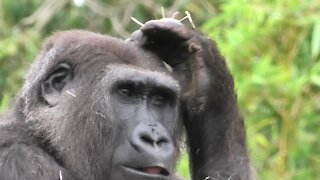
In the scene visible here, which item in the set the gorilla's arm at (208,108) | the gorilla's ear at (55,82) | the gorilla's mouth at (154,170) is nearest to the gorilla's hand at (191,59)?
the gorilla's arm at (208,108)

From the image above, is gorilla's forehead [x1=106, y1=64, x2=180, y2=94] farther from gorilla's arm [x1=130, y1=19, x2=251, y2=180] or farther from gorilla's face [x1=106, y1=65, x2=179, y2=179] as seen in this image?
gorilla's arm [x1=130, y1=19, x2=251, y2=180]

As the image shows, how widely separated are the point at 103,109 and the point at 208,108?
0.95 meters

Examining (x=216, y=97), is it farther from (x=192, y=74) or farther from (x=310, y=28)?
(x=310, y=28)

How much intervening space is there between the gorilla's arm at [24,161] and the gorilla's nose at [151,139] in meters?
0.45

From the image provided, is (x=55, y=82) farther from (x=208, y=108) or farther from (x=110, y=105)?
(x=208, y=108)

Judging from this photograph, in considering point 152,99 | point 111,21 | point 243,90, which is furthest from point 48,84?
point 111,21

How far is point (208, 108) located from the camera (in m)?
6.46

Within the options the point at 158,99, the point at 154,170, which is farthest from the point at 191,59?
the point at 154,170

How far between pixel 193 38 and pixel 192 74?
0.25 meters

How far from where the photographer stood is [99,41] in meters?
6.04

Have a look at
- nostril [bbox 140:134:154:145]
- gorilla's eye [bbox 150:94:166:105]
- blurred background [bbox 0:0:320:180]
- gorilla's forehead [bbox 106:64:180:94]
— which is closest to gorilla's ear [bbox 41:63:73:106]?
gorilla's forehead [bbox 106:64:180:94]

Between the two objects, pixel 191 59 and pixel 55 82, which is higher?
pixel 191 59

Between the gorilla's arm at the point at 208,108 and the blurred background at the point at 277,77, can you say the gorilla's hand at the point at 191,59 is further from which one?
the blurred background at the point at 277,77

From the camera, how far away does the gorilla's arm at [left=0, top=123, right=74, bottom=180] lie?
5.45 metres
